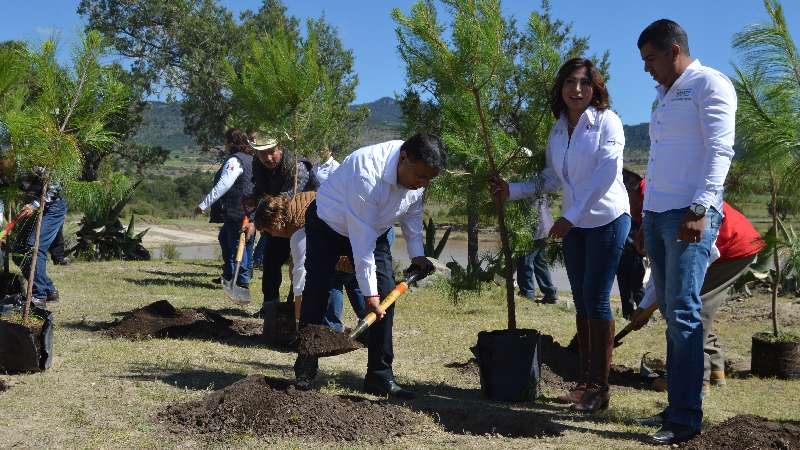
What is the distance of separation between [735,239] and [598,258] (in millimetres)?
1427

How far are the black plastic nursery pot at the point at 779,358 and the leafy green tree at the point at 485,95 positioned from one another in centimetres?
263

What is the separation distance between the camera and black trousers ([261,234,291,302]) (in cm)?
733

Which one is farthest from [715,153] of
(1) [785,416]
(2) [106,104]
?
(2) [106,104]

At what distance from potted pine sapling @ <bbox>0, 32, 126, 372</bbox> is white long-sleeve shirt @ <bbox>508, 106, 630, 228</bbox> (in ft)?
10.9

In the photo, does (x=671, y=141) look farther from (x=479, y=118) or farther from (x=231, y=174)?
(x=231, y=174)

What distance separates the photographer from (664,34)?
171 inches

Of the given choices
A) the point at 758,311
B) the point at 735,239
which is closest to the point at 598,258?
the point at 735,239

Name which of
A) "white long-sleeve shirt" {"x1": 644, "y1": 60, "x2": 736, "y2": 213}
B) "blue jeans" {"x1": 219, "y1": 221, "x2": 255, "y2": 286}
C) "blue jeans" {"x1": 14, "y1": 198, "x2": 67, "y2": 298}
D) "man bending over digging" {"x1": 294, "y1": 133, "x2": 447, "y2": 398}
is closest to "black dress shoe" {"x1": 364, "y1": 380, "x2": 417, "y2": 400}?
"man bending over digging" {"x1": 294, "y1": 133, "x2": 447, "y2": 398}

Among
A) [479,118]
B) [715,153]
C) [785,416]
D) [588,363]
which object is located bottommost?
[785,416]

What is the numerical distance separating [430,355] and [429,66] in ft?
8.67

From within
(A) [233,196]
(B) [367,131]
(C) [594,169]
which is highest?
(B) [367,131]

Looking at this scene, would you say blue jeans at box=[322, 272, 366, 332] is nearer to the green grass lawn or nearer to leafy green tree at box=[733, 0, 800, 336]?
the green grass lawn

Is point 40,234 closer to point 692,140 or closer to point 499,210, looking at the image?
point 499,210

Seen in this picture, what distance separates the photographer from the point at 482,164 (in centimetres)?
560
